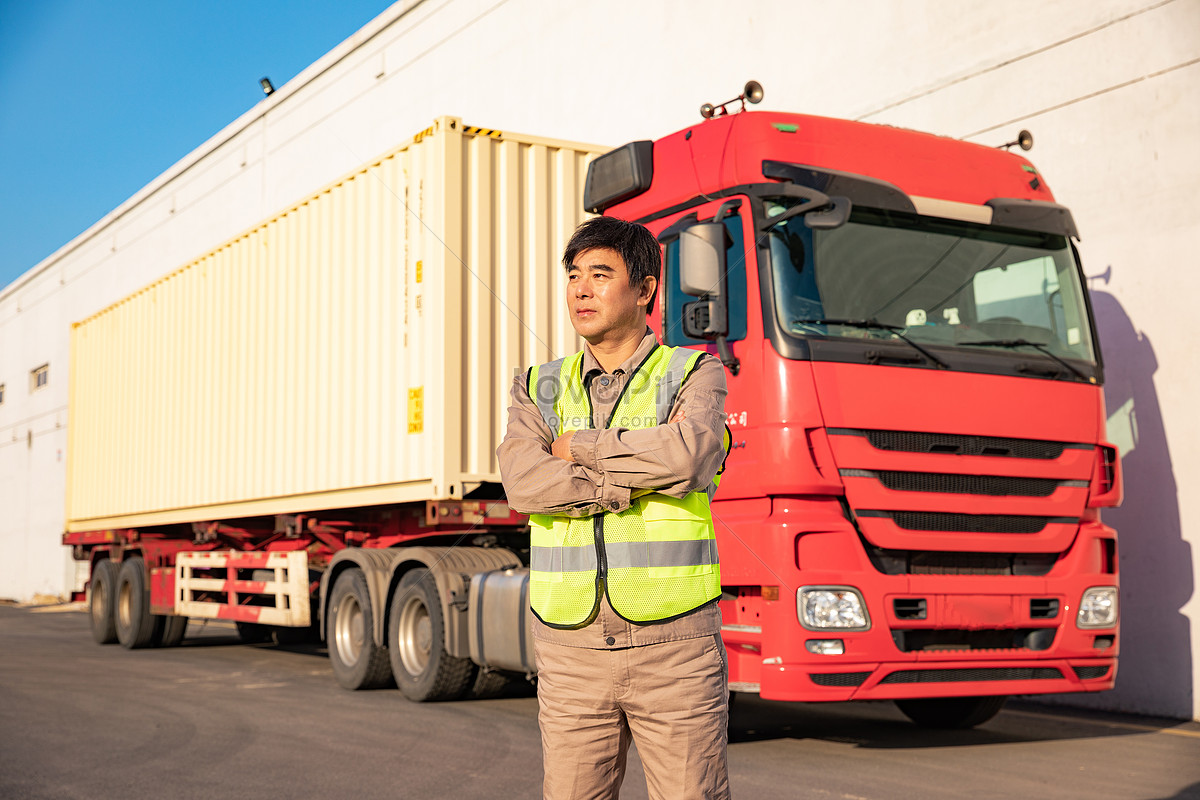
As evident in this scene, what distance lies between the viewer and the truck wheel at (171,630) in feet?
49.7

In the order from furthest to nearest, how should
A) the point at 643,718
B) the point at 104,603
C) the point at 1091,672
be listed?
1. the point at 104,603
2. the point at 1091,672
3. the point at 643,718

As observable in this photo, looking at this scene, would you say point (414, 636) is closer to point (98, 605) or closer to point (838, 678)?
point (838, 678)

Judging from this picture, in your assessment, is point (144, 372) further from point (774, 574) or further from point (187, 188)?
point (187, 188)

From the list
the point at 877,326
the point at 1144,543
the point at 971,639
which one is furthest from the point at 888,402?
the point at 1144,543

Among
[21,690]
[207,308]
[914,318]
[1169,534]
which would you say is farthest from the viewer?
[207,308]

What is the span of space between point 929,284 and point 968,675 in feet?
6.69

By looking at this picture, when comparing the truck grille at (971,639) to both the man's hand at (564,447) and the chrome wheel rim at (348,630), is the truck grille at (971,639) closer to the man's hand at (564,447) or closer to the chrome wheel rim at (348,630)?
the man's hand at (564,447)

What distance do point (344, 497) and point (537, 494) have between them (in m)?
7.59

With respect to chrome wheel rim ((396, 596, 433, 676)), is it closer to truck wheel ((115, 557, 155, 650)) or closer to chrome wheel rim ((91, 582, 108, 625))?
truck wheel ((115, 557, 155, 650))

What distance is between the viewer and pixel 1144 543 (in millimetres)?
9164

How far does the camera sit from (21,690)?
9930 mm

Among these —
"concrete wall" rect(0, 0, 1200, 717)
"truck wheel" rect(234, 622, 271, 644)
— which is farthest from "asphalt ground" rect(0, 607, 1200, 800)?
"truck wheel" rect(234, 622, 271, 644)

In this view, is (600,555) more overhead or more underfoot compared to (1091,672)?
more overhead

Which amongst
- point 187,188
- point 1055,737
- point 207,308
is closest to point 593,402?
point 1055,737
